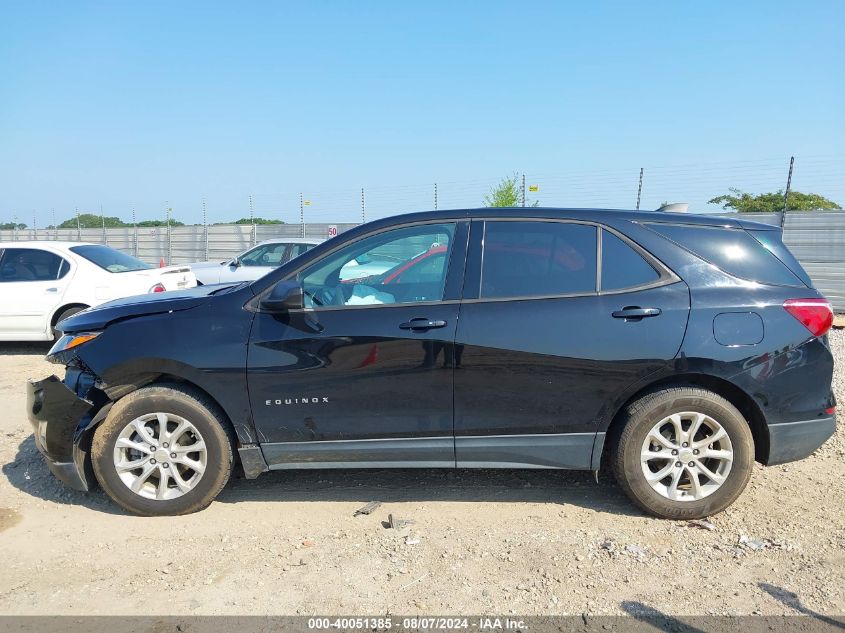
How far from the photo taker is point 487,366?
11.8 feet

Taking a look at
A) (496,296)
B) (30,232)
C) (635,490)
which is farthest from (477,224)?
(30,232)

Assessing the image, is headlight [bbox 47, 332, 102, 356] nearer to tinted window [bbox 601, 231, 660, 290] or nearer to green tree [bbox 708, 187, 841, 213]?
tinted window [bbox 601, 231, 660, 290]

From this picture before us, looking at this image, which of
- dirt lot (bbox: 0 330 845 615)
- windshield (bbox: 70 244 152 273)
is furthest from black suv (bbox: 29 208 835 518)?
Result: windshield (bbox: 70 244 152 273)

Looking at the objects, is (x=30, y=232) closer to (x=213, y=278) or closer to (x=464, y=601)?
(x=213, y=278)

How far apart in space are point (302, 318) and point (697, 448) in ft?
7.74

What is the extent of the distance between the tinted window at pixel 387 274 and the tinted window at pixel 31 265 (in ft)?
19.8

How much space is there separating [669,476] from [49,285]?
25.7ft

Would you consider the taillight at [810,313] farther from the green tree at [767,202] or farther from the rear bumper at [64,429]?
the green tree at [767,202]

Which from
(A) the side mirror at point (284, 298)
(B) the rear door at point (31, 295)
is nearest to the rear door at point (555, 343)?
(A) the side mirror at point (284, 298)

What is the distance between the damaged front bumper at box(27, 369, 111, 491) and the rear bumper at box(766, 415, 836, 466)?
3.87m

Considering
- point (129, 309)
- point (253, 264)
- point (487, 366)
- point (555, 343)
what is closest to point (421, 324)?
point (487, 366)

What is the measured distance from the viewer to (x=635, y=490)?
3695mm

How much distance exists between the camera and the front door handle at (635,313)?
11.8 ft

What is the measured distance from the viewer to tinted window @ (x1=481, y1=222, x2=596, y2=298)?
146 inches
